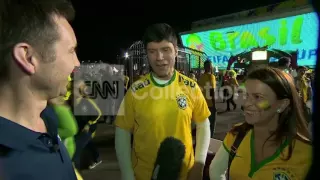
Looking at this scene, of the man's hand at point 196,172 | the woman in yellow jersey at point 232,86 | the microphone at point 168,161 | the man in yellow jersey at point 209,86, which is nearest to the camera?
the microphone at point 168,161

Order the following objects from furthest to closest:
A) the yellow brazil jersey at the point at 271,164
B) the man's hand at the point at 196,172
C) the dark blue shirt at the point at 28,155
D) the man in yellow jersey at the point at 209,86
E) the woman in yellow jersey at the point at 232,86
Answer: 1. the woman in yellow jersey at the point at 232,86
2. the man in yellow jersey at the point at 209,86
3. the man's hand at the point at 196,172
4. the yellow brazil jersey at the point at 271,164
5. the dark blue shirt at the point at 28,155

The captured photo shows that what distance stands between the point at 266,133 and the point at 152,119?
708 millimetres

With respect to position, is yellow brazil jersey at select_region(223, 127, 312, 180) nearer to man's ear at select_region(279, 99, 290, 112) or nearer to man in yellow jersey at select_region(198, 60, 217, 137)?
man's ear at select_region(279, 99, 290, 112)

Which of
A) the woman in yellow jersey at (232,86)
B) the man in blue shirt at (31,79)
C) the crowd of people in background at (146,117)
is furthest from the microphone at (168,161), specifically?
the woman in yellow jersey at (232,86)

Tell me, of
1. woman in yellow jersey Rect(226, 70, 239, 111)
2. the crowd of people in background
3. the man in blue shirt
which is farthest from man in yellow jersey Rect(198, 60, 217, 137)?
the man in blue shirt

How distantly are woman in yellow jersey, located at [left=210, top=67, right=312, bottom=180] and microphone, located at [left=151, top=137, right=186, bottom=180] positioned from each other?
0.28 metres

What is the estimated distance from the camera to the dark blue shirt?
964 millimetres

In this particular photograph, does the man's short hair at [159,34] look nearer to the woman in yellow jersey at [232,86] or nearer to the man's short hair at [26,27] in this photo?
the man's short hair at [26,27]

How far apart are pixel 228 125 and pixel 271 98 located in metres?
8.18

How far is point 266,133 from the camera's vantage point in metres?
1.93

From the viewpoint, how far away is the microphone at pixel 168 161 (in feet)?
7.09

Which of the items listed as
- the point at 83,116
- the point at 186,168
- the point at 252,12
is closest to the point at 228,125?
the point at 83,116

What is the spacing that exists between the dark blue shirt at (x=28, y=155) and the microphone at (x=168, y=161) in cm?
109

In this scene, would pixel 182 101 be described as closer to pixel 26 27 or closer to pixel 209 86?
pixel 26 27
